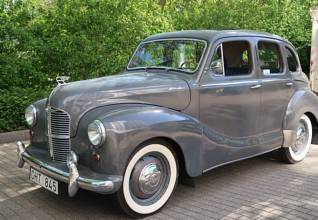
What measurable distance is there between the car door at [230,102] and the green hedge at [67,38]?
409 centimetres

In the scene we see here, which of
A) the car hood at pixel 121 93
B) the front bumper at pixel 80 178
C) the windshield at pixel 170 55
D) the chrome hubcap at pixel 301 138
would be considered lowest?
the chrome hubcap at pixel 301 138

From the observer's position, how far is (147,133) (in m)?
4.23

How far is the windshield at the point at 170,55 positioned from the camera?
17.1 feet

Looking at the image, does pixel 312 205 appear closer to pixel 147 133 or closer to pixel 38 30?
pixel 147 133

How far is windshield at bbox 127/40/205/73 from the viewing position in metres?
5.21

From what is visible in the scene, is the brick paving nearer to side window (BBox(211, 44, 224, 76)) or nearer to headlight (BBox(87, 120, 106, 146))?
headlight (BBox(87, 120, 106, 146))

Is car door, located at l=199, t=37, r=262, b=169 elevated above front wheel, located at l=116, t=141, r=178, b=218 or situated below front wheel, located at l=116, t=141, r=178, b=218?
above

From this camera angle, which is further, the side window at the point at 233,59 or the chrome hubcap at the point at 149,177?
the side window at the point at 233,59

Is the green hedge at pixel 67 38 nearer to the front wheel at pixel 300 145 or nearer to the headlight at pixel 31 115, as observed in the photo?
the headlight at pixel 31 115

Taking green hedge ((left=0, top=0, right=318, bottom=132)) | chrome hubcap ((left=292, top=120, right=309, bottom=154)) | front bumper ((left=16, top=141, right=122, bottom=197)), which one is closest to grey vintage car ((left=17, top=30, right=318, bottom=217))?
front bumper ((left=16, top=141, right=122, bottom=197))

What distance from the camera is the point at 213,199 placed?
494 centimetres

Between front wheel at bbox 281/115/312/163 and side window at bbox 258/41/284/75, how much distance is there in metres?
0.94

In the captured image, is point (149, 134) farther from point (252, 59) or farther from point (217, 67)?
point (252, 59)

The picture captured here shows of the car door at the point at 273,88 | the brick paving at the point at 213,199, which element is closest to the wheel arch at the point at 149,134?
the brick paving at the point at 213,199
